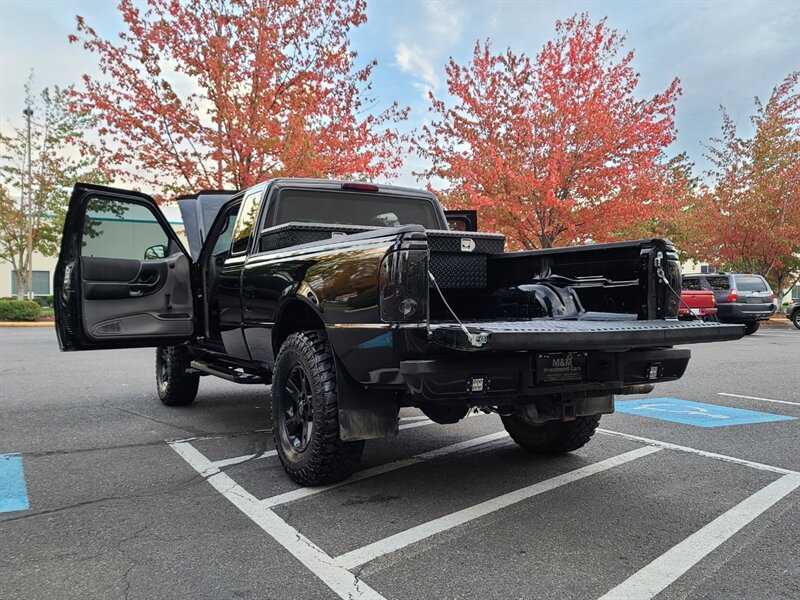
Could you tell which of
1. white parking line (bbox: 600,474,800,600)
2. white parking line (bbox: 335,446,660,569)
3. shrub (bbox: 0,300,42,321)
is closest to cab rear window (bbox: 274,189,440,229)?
white parking line (bbox: 335,446,660,569)

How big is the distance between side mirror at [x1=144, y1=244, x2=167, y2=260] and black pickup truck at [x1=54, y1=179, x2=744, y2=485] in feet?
0.10

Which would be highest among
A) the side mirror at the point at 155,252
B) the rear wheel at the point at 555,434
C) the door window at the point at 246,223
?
the door window at the point at 246,223

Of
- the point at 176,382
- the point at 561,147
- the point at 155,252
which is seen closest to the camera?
the point at 155,252

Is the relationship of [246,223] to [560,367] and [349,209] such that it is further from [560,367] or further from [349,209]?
[560,367]

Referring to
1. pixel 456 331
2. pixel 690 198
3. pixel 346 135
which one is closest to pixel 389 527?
pixel 456 331

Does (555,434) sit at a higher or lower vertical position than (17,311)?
lower

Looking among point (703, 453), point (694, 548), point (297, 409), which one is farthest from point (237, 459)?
point (703, 453)

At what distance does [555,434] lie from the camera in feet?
14.8

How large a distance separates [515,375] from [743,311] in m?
17.3

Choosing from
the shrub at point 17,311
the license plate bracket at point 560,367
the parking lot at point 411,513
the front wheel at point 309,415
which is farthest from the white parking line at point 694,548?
the shrub at point 17,311

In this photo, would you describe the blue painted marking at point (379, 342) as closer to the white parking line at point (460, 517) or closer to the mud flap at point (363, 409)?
the mud flap at point (363, 409)

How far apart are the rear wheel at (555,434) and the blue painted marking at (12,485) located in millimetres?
3246

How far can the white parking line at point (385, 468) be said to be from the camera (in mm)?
3672

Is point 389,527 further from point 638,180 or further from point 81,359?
point 638,180
